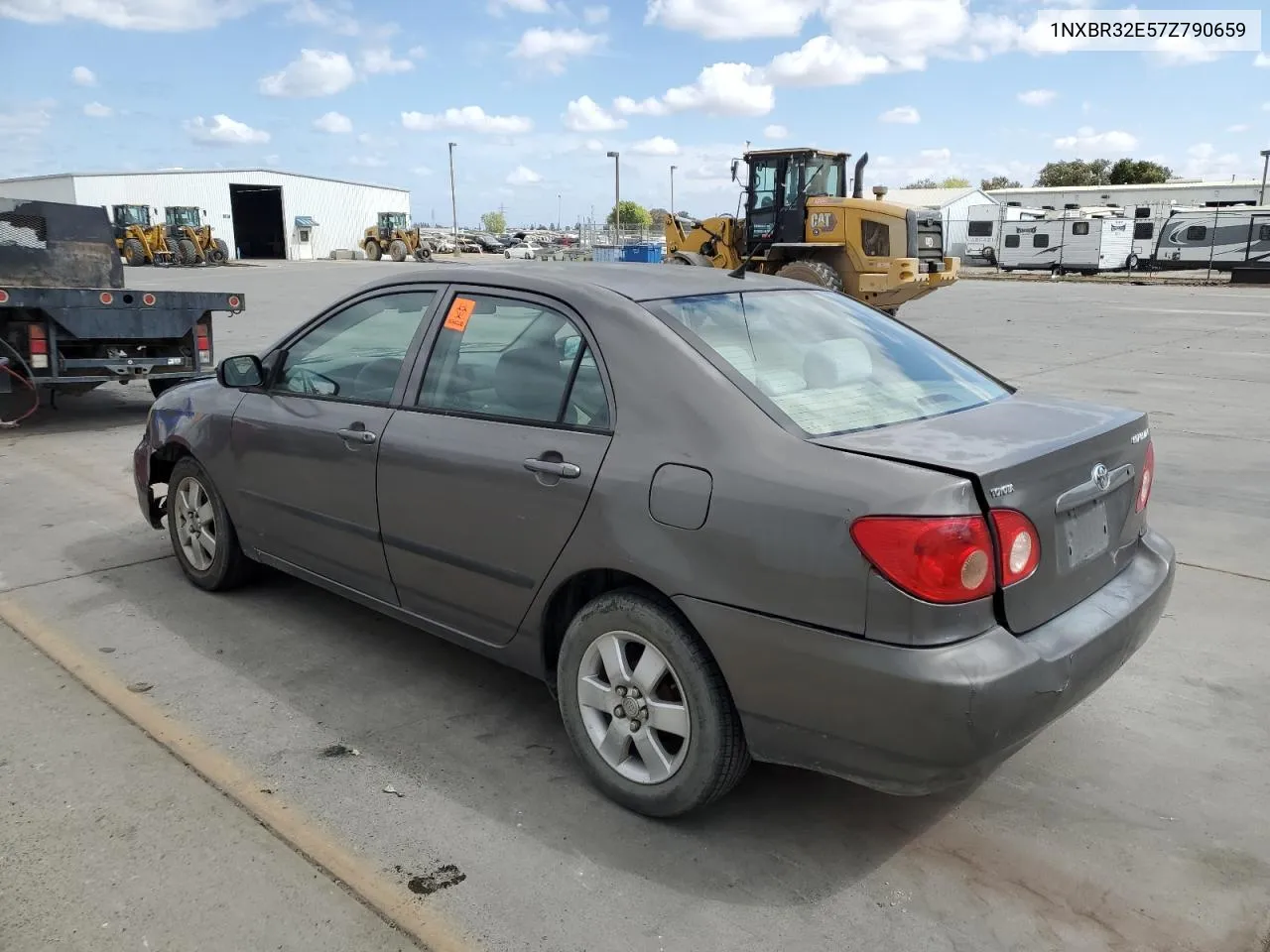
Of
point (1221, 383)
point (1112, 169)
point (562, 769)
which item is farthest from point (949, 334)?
point (1112, 169)

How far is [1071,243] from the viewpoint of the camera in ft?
135

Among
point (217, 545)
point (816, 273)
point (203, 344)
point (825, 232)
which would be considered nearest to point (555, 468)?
point (217, 545)

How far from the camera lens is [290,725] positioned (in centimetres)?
354

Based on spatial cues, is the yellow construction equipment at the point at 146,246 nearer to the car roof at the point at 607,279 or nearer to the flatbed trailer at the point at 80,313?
the flatbed trailer at the point at 80,313

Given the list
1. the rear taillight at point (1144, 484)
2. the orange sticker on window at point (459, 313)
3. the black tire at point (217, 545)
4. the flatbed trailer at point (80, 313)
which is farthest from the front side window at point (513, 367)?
the flatbed trailer at point (80, 313)

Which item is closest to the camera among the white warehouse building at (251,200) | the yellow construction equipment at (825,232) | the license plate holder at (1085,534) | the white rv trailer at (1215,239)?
the license plate holder at (1085,534)

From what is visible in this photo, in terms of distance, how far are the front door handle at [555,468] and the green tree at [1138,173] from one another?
293 feet

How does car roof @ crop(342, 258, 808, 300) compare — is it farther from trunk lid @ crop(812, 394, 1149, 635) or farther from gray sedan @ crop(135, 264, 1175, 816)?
trunk lid @ crop(812, 394, 1149, 635)

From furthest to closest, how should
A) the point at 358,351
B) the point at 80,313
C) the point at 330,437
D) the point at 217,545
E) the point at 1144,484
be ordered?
the point at 80,313 → the point at 217,545 → the point at 358,351 → the point at 330,437 → the point at 1144,484

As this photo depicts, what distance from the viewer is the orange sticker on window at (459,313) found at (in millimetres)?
3580

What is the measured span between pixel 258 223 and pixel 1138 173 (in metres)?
67.4

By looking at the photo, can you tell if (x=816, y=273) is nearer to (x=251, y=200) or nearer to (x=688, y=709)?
(x=688, y=709)

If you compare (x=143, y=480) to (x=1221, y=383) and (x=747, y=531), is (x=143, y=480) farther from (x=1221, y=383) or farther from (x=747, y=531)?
(x=1221, y=383)

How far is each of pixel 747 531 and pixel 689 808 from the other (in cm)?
85
